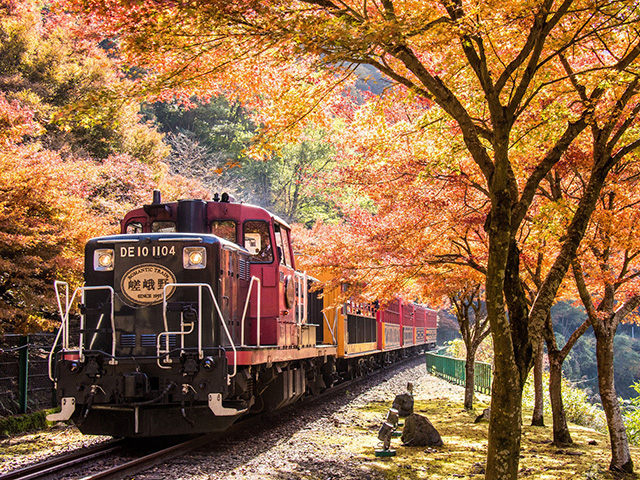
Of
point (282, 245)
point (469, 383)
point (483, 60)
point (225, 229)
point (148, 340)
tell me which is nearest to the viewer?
point (483, 60)

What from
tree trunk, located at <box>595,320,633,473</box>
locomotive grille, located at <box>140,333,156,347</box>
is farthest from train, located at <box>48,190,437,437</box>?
tree trunk, located at <box>595,320,633,473</box>

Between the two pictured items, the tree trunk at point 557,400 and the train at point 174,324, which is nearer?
the train at point 174,324

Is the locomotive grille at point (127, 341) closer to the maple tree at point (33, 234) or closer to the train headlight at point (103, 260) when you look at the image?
the train headlight at point (103, 260)

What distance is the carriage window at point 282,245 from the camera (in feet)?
32.2

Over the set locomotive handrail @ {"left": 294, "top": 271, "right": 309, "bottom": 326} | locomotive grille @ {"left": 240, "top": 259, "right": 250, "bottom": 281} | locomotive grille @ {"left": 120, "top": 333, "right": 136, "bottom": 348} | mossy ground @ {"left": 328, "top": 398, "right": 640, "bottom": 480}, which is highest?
locomotive grille @ {"left": 240, "top": 259, "right": 250, "bottom": 281}

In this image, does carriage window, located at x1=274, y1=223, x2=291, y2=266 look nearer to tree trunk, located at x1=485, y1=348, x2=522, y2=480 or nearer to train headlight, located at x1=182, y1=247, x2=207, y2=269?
train headlight, located at x1=182, y1=247, x2=207, y2=269

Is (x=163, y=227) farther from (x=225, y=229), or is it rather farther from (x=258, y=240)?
(x=258, y=240)

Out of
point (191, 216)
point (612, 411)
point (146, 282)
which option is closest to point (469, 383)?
point (612, 411)

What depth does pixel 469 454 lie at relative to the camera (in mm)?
9141

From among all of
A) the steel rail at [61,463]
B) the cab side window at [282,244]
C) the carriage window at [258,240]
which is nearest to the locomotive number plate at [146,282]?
the carriage window at [258,240]

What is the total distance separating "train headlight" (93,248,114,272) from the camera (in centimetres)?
809

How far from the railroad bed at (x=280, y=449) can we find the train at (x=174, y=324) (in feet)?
1.94

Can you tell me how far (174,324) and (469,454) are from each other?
4802 millimetres

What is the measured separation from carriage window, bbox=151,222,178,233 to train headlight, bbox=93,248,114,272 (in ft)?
3.07
